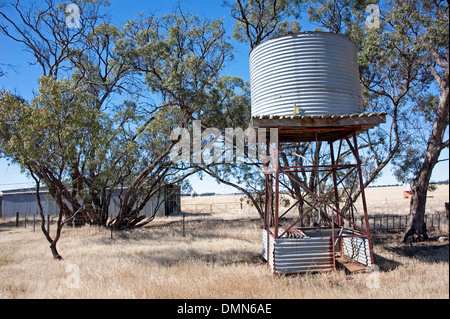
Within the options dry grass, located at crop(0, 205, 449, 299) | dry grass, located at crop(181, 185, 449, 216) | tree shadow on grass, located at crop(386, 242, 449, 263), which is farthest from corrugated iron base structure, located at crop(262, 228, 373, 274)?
dry grass, located at crop(181, 185, 449, 216)

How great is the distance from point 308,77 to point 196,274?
5.72 metres

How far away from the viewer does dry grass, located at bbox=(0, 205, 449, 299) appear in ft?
23.3

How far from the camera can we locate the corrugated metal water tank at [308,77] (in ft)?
28.6

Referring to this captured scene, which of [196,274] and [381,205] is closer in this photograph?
[196,274]

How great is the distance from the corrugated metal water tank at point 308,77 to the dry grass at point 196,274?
4.10 meters

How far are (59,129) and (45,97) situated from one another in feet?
3.55

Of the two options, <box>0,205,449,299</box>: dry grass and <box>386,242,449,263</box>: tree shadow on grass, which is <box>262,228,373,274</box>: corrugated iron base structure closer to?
<box>0,205,449,299</box>: dry grass

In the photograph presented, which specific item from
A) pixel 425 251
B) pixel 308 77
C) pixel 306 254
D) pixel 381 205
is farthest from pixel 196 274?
pixel 381 205

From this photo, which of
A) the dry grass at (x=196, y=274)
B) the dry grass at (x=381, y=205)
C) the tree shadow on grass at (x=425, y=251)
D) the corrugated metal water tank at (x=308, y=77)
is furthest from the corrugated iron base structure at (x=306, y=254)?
the dry grass at (x=381, y=205)

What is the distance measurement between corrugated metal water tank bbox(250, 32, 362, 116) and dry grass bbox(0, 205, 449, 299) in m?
4.10

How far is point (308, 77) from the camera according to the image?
8.73m

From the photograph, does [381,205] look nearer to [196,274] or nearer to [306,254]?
[306,254]

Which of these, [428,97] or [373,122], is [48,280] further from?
[428,97]
